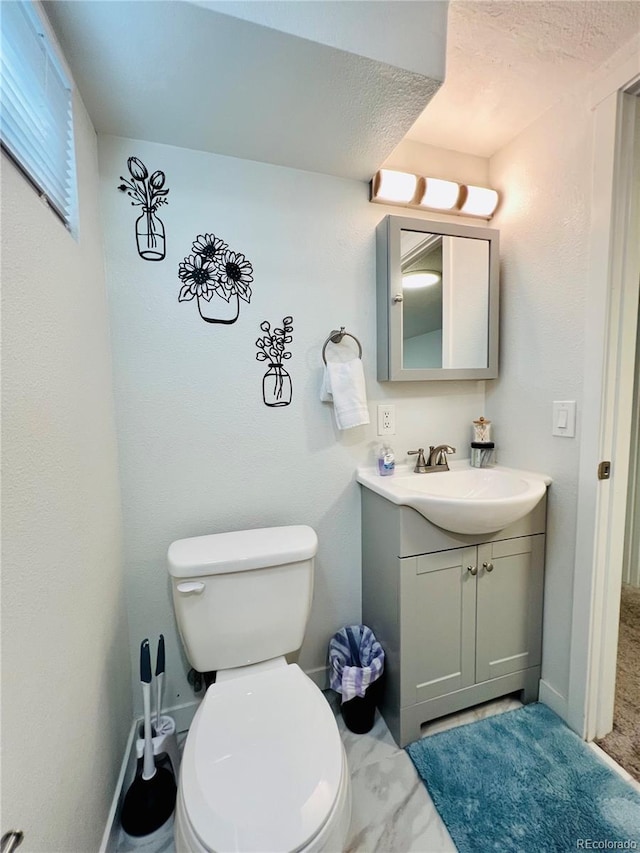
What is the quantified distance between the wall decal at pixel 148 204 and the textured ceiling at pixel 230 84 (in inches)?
4.4

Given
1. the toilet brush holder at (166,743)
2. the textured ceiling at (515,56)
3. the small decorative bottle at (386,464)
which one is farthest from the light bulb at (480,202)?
the toilet brush holder at (166,743)

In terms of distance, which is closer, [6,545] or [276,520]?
[6,545]

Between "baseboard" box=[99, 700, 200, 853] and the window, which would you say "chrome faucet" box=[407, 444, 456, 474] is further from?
the window

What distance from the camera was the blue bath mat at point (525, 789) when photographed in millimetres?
970

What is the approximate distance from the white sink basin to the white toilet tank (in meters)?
0.38

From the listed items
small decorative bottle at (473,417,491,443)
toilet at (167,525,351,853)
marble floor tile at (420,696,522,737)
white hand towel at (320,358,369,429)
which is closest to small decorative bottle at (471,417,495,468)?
small decorative bottle at (473,417,491,443)

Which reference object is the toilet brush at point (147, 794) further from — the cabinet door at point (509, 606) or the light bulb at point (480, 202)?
the light bulb at point (480, 202)

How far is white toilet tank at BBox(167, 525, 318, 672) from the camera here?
1.08m

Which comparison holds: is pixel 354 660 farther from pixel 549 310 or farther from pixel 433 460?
pixel 549 310

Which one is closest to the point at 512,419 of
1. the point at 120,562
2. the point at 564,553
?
the point at 564,553

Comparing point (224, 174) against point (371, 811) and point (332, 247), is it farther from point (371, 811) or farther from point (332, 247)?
point (371, 811)

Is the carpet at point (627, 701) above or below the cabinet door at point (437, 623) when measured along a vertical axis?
below

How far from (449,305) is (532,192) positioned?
52 centimetres

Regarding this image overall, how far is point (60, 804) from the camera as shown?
693 mm
